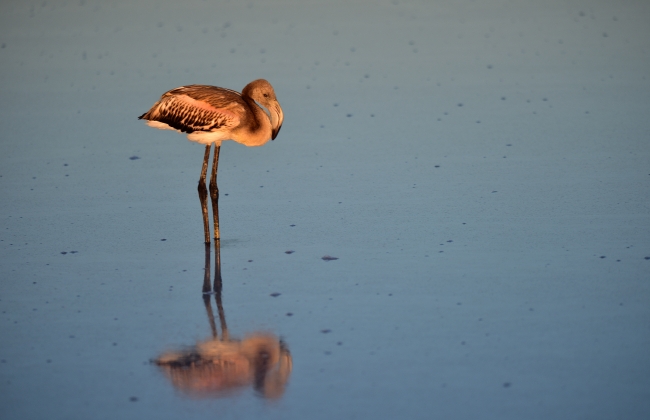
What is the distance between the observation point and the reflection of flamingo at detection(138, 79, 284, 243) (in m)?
6.39

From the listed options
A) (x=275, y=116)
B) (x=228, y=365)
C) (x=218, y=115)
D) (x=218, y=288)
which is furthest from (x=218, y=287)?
(x=275, y=116)

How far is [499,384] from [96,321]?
2238mm

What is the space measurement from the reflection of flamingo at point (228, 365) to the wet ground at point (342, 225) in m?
0.02

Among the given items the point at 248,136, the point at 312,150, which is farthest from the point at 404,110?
the point at 248,136

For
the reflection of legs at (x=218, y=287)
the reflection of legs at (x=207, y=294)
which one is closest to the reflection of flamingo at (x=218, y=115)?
the reflection of legs at (x=218, y=287)

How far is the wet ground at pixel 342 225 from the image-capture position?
14.5 feet

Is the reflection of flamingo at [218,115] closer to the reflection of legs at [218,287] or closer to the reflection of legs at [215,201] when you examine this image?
the reflection of legs at [215,201]

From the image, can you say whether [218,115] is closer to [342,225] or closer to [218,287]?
[342,225]

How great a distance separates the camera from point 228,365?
4570 mm

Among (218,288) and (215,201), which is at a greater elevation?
(215,201)

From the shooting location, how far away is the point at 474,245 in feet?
19.7

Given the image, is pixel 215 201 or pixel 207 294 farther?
pixel 215 201

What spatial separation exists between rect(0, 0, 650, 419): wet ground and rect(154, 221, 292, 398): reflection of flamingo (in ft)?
0.06

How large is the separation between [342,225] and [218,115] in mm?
1155
